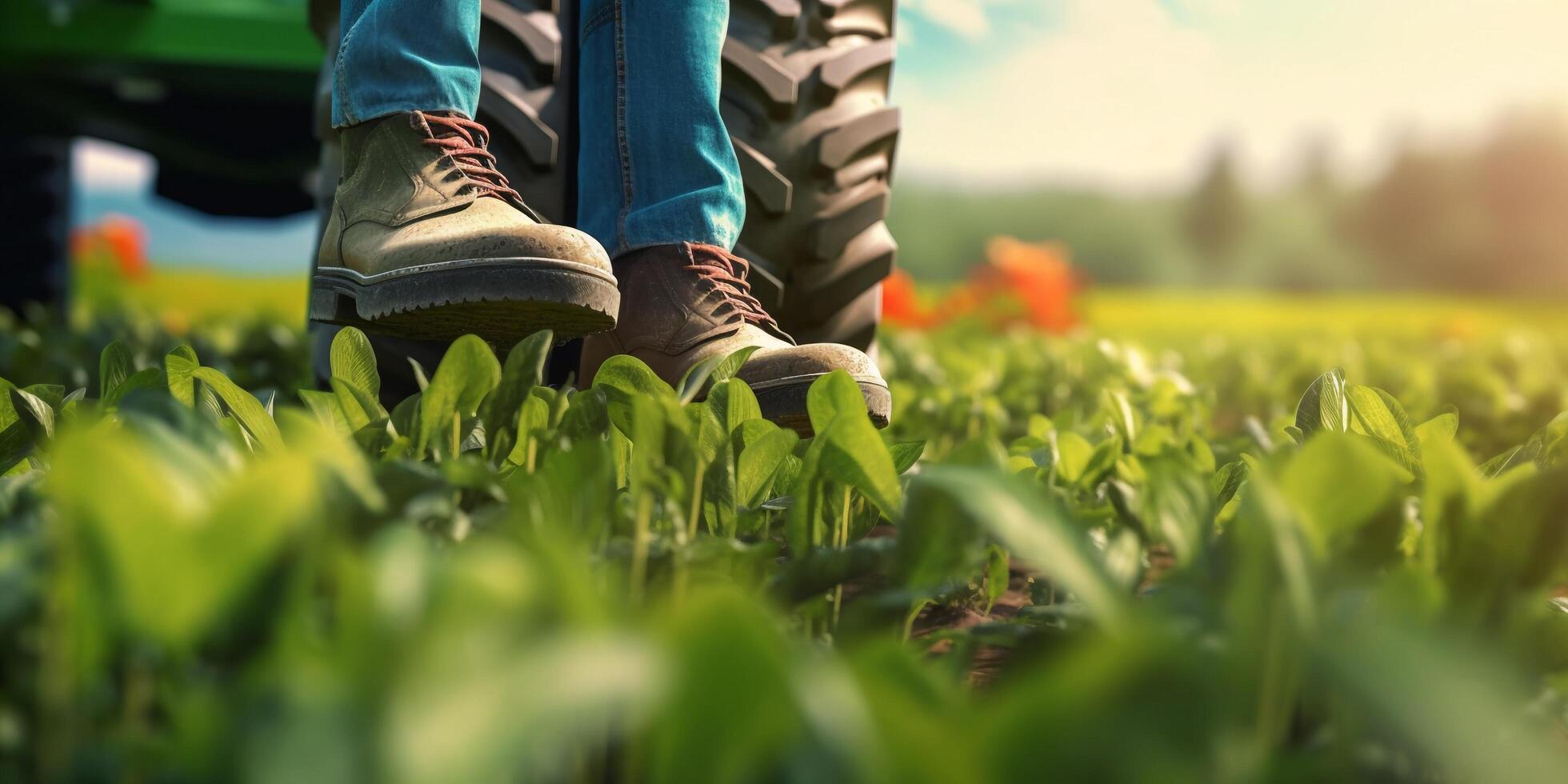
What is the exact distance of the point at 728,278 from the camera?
145 centimetres

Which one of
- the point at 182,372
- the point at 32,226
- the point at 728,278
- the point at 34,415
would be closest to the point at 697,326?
the point at 728,278

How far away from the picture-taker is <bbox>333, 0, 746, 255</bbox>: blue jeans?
52.9 inches

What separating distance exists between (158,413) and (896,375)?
2228 millimetres

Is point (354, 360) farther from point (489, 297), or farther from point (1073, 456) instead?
point (1073, 456)

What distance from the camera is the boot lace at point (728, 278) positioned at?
1.43 metres

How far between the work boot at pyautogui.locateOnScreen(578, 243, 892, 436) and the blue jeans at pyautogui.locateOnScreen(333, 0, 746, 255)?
0.09 ft

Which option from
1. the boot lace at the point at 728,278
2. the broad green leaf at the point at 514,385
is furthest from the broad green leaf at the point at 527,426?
the boot lace at the point at 728,278

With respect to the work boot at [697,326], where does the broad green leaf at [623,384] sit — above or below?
above

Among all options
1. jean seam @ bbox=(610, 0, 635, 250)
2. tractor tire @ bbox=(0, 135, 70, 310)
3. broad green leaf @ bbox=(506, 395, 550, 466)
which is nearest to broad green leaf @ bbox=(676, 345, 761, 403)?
broad green leaf @ bbox=(506, 395, 550, 466)

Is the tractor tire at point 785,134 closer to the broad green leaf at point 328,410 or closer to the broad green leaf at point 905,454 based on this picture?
the broad green leaf at point 328,410

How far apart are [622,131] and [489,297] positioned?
38cm

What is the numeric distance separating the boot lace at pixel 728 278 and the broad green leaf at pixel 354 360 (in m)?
0.55

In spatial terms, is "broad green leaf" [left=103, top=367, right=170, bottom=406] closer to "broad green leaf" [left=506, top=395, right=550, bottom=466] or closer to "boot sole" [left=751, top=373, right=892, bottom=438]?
"broad green leaf" [left=506, top=395, right=550, bottom=466]

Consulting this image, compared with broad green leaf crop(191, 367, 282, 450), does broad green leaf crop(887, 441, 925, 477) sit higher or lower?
lower
